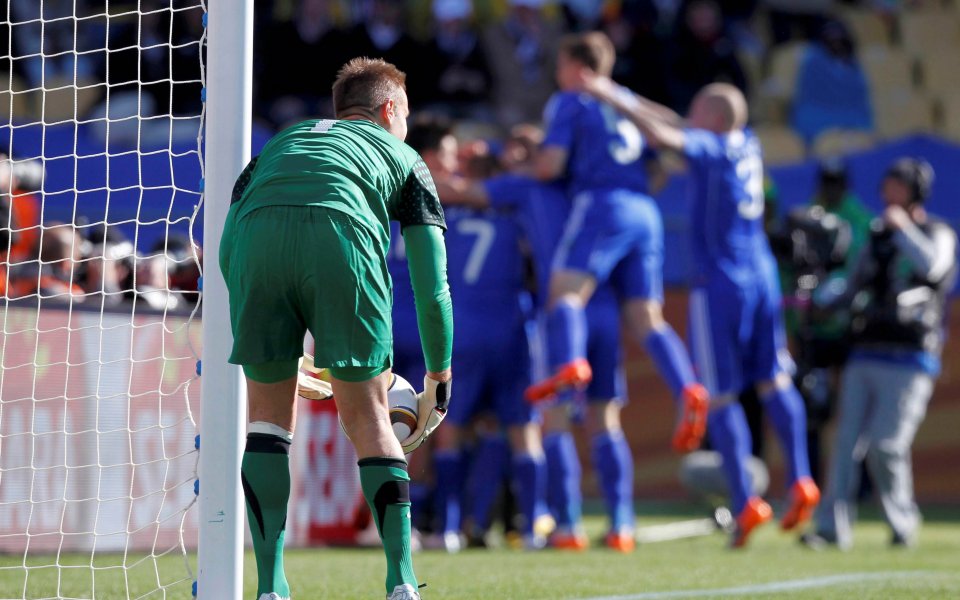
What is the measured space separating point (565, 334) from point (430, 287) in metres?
3.54

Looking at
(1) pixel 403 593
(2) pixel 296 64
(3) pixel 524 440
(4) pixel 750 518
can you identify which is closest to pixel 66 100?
(2) pixel 296 64

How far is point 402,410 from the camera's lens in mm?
4129

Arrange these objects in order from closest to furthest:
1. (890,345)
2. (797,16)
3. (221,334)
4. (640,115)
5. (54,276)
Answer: (221,334)
(54,276)
(640,115)
(890,345)
(797,16)

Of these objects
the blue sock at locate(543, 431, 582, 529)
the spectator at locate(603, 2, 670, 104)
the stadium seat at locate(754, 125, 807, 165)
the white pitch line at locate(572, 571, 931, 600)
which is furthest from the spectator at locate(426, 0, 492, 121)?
the white pitch line at locate(572, 571, 931, 600)

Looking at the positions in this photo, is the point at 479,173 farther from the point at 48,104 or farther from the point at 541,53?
the point at 541,53

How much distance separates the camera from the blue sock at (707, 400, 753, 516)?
7652 mm

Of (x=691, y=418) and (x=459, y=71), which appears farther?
(x=459, y=71)

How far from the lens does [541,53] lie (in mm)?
15336

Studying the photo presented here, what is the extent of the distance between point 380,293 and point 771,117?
11.6 meters

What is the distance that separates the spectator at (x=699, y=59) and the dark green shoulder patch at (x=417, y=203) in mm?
10719

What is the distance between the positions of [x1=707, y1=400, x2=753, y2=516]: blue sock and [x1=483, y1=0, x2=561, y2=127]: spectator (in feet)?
24.5

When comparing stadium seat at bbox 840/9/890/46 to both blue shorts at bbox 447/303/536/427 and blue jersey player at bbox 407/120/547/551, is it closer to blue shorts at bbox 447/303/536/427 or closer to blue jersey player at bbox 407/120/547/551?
blue jersey player at bbox 407/120/547/551

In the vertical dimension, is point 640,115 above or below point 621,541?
above

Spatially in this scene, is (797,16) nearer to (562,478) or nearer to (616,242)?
(616,242)
